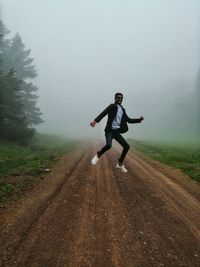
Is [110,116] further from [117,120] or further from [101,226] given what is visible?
[101,226]

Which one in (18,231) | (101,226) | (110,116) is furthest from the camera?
(110,116)

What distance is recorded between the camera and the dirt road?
4.57 m

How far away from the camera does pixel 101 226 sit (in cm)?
575

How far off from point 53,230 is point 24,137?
19265 mm

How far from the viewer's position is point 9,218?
6.05m

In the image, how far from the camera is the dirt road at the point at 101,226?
4.57 meters

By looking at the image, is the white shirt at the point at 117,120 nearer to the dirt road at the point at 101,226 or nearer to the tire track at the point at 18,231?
the dirt road at the point at 101,226

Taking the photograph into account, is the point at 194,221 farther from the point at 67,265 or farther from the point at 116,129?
the point at 116,129

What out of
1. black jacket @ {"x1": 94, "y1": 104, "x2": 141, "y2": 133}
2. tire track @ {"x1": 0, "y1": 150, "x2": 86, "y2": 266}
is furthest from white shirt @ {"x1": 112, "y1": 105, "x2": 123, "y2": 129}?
tire track @ {"x1": 0, "y1": 150, "x2": 86, "y2": 266}

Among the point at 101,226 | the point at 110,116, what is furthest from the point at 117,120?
the point at 101,226

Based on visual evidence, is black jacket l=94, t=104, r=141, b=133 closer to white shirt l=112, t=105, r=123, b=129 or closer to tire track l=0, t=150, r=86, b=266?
white shirt l=112, t=105, r=123, b=129

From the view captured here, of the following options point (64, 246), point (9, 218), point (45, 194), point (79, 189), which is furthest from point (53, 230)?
point (79, 189)

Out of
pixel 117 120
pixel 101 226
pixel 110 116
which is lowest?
pixel 101 226

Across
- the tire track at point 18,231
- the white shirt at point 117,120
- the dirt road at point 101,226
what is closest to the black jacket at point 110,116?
the white shirt at point 117,120
